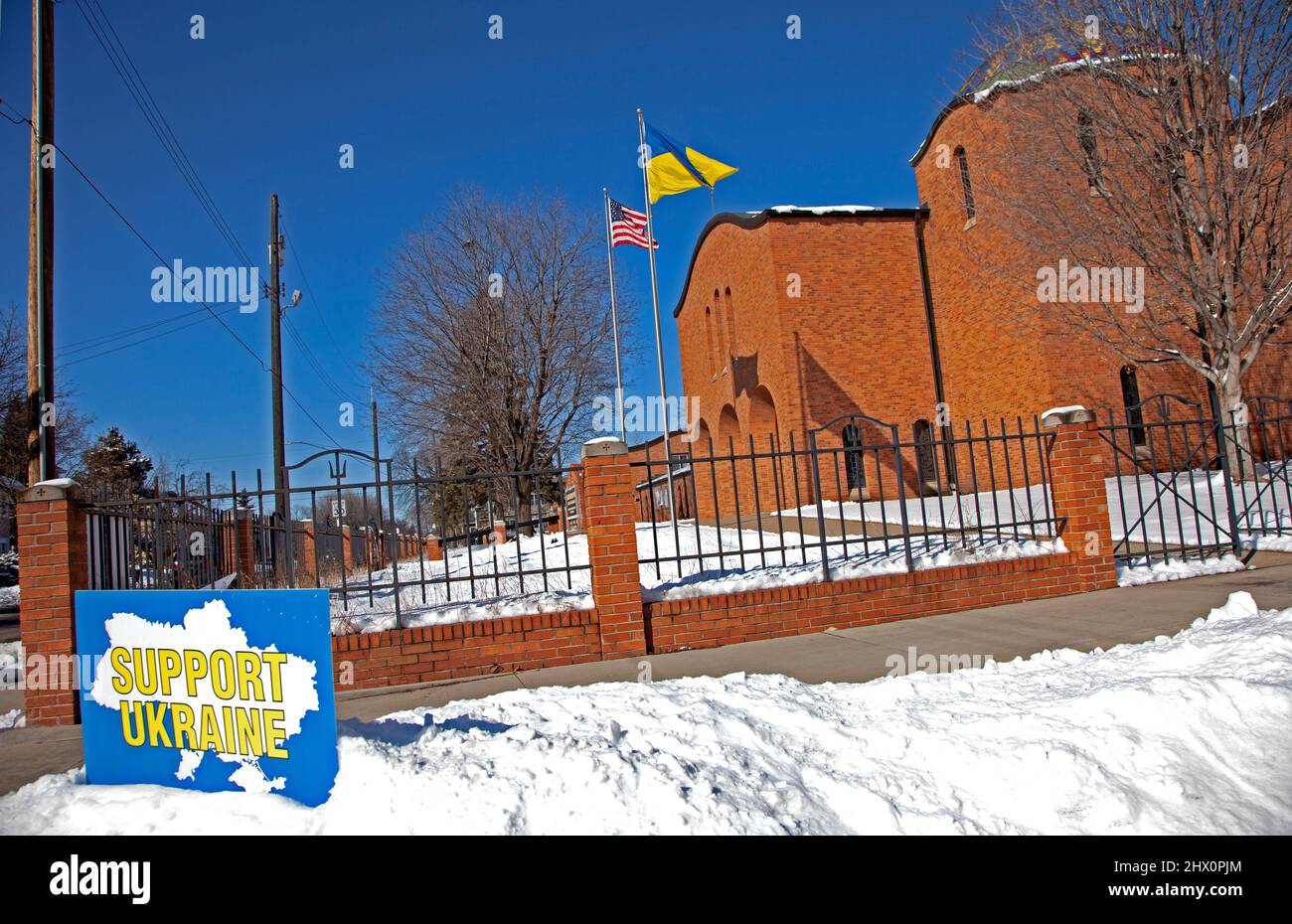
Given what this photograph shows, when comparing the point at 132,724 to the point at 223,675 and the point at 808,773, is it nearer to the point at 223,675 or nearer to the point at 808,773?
the point at 223,675

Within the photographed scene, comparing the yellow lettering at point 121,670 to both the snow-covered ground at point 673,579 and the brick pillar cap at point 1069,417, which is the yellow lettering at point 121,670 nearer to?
the snow-covered ground at point 673,579

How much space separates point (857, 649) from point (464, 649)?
3.37 metres

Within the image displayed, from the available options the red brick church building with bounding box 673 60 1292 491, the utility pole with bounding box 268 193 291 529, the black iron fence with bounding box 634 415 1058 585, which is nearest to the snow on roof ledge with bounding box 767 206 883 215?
the red brick church building with bounding box 673 60 1292 491

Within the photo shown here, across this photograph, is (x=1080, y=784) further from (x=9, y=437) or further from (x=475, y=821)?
(x=9, y=437)

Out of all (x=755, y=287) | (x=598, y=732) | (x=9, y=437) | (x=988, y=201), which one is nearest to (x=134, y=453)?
(x=9, y=437)

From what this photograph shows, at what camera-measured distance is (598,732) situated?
13.3 feet

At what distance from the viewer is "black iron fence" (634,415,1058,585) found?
7.98 m

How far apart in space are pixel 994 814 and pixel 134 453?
57656mm

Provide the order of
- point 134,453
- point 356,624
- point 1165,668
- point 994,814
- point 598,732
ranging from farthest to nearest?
1. point 134,453
2. point 356,624
3. point 1165,668
4. point 598,732
5. point 994,814

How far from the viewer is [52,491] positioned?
21.3 ft

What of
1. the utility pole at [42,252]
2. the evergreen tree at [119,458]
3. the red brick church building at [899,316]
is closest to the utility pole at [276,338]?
the utility pole at [42,252]

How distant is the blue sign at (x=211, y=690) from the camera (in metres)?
3.48

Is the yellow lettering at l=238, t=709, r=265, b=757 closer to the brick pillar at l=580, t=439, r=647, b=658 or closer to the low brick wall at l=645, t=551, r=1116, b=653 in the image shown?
the brick pillar at l=580, t=439, r=647, b=658

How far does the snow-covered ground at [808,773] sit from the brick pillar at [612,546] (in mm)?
2383
